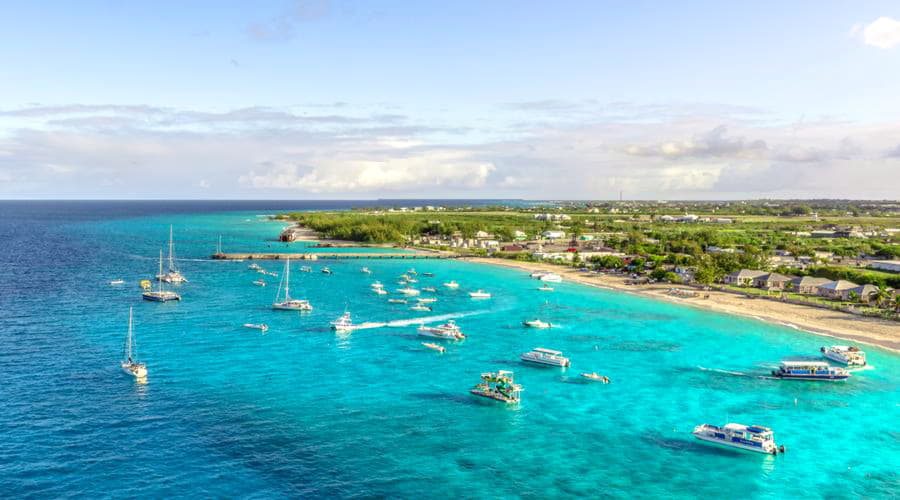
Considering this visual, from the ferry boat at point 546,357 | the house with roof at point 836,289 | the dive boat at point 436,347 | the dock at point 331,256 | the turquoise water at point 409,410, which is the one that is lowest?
the turquoise water at point 409,410

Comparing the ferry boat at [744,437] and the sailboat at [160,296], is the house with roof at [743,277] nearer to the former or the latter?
the ferry boat at [744,437]

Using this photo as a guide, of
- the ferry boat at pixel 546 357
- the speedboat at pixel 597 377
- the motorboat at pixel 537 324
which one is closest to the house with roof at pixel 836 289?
the motorboat at pixel 537 324

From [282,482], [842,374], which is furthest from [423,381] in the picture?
[842,374]

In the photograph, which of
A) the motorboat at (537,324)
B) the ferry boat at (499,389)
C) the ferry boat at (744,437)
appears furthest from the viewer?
the motorboat at (537,324)

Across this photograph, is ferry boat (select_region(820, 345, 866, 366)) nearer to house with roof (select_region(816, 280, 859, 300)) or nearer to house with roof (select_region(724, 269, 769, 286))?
house with roof (select_region(816, 280, 859, 300))

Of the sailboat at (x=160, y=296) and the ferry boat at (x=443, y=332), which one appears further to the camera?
the sailboat at (x=160, y=296)

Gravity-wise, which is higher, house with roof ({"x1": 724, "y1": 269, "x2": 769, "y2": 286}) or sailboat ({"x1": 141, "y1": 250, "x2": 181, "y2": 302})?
house with roof ({"x1": 724, "y1": 269, "x2": 769, "y2": 286})

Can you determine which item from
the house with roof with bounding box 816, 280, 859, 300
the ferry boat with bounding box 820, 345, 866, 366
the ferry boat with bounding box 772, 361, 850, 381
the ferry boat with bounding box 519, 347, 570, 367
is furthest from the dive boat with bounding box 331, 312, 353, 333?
the house with roof with bounding box 816, 280, 859, 300
